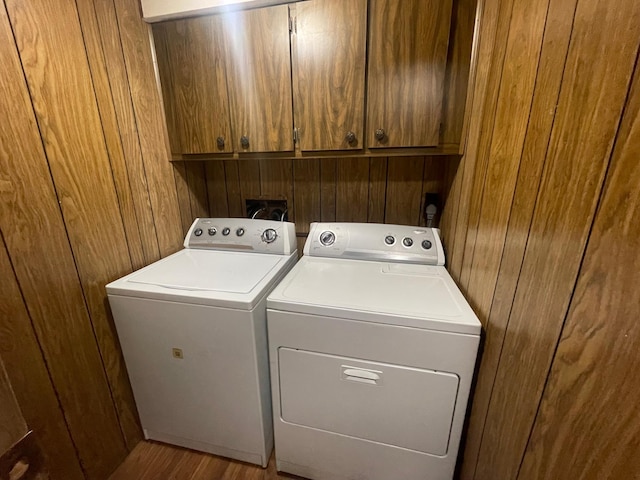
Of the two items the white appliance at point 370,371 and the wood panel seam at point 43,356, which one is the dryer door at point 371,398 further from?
the wood panel seam at point 43,356

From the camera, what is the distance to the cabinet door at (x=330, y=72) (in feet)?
3.98

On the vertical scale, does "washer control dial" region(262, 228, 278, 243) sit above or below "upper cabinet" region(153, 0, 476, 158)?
below

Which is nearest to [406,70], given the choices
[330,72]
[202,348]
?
[330,72]

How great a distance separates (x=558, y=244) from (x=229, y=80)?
1.48 meters

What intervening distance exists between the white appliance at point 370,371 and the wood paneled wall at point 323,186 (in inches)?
21.3

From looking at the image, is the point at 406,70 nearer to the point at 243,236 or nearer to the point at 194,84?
the point at 194,84

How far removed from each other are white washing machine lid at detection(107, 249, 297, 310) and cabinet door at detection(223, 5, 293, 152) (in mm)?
597

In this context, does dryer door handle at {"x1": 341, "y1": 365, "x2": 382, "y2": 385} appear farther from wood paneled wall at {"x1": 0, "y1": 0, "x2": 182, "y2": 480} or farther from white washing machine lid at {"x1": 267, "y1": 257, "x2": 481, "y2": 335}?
wood paneled wall at {"x1": 0, "y1": 0, "x2": 182, "y2": 480}

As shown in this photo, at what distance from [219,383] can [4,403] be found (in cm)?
91

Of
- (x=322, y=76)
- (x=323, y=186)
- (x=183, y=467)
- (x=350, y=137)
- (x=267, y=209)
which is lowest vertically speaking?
(x=183, y=467)

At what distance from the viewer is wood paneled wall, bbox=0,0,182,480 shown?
0.92 metres

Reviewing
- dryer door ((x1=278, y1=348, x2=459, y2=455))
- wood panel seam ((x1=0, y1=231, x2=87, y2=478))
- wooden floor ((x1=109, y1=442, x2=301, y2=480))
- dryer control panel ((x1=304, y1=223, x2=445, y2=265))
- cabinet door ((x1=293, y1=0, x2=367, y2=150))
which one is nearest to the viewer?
wood panel seam ((x1=0, y1=231, x2=87, y2=478))

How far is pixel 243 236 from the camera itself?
1.60 m

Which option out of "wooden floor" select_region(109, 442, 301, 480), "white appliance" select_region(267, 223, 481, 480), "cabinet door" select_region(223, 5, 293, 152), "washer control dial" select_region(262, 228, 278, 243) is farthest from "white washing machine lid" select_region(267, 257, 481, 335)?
"wooden floor" select_region(109, 442, 301, 480)
